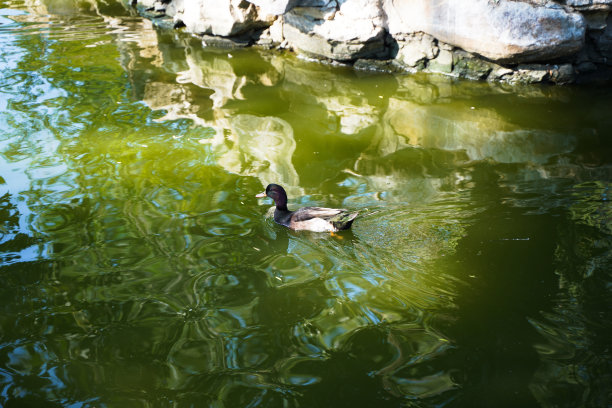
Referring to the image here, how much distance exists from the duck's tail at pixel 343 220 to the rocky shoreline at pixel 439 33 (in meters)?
4.96

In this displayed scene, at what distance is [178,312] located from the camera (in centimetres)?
445

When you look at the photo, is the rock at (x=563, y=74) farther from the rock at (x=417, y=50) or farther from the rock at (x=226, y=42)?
the rock at (x=226, y=42)

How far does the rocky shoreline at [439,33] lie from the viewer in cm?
888

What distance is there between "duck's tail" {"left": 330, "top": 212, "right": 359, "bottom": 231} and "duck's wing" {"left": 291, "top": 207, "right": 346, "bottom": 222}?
4 centimetres

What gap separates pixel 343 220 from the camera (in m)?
5.35

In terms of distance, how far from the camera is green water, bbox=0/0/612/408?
383 centimetres

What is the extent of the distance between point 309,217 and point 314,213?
0.06m

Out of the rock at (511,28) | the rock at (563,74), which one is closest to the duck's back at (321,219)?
the rock at (511,28)

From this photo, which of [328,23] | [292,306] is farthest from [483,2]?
[292,306]

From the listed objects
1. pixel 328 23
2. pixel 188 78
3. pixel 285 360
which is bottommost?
pixel 285 360

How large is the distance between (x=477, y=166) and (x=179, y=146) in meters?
3.42

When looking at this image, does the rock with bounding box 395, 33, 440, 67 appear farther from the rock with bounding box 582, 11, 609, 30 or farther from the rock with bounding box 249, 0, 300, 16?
the rock with bounding box 582, 11, 609, 30

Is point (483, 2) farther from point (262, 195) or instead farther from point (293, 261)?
point (293, 261)

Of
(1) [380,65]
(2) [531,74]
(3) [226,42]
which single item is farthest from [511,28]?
(3) [226,42]
